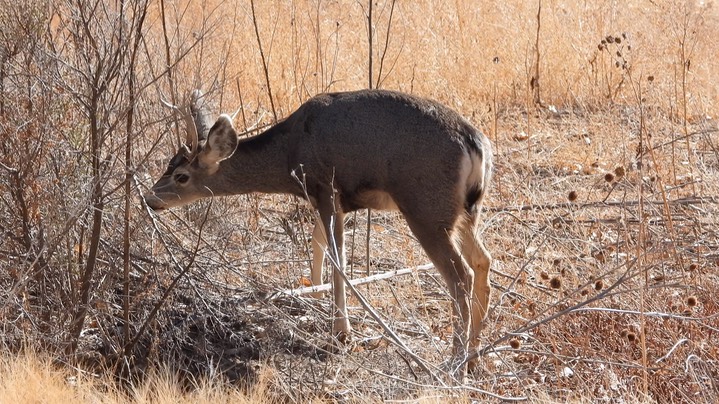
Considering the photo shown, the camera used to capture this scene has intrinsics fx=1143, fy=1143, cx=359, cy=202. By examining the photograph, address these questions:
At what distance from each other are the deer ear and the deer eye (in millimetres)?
156

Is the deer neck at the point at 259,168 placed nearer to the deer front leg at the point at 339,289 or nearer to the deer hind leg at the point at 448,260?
the deer front leg at the point at 339,289

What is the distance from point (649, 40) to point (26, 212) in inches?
422

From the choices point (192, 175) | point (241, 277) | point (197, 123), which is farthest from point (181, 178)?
point (241, 277)

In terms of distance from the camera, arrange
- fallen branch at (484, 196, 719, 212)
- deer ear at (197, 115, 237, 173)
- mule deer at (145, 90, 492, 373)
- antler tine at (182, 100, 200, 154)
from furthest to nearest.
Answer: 1. fallen branch at (484, 196, 719, 212)
2. deer ear at (197, 115, 237, 173)
3. mule deer at (145, 90, 492, 373)
4. antler tine at (182, 100, 200, 154)

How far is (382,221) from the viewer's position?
1011cm

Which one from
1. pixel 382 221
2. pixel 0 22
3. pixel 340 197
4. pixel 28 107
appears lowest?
pixel 382 221

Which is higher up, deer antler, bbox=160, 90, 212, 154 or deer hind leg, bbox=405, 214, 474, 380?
deer antler, bbox=160, 90, 212, 154

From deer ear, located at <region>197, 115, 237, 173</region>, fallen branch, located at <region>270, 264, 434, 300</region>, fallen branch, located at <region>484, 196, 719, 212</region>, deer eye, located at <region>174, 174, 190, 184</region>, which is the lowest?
fallen branch, located at <region>270, 264, 434, 300</region>

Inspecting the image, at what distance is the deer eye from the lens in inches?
320

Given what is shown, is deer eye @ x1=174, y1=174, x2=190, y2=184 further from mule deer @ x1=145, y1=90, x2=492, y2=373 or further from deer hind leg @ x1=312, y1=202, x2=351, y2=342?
deer hind leg @ x1=312, y1=202, x2=351, y2=342

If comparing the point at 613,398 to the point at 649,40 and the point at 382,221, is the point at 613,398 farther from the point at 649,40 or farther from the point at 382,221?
the point at 649,40

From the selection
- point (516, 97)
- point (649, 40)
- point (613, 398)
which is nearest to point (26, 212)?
point (613, 398)

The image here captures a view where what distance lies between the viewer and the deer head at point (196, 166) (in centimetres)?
789

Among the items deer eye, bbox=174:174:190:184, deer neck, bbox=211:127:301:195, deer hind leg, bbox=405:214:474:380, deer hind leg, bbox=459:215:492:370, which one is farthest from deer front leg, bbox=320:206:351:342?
deer eye, bbox=174:174:190:184
